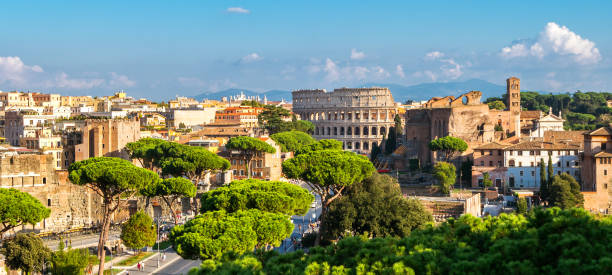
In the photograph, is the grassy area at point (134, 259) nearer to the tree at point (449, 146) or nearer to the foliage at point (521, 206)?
the foliage at point (521, 206)

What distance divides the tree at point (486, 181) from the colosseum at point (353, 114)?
54248 mm

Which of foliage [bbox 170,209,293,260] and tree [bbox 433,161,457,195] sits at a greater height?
tree [bbox 433,161,457,195]

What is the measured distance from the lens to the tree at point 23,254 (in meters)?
26.7

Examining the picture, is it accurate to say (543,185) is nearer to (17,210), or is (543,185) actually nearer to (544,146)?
(544,146)

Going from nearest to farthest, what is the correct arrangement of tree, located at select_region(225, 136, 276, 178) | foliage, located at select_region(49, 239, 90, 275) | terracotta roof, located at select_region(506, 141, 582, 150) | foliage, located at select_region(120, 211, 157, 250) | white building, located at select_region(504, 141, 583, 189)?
foliage, located at select_region(49, 239, 90, 275) → foliage, located at select_region(120, 211, 157, 250) → white building, located at select_region(504, 141, 583, 189) → terracotta roof, located at select_region(506, 141, 582, 150) → tree, located at select_region(225, 136, 276, 178)

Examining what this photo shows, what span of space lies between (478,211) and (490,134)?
19.6m

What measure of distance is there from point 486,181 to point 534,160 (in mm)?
A: 4035

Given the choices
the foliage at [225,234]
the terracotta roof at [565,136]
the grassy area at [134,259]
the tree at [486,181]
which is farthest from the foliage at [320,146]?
the foliage at [225,234]

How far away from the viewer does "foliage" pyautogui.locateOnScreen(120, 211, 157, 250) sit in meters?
31.8

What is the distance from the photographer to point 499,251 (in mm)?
14766

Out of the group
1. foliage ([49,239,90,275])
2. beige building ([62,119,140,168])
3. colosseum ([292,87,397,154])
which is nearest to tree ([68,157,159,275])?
foliage ([49,239,90,275])

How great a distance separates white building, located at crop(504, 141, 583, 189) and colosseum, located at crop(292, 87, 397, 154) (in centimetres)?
5429

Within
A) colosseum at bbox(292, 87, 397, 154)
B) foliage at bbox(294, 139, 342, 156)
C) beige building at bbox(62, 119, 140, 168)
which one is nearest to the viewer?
foliage at bbox(294, 139, 342, 156)

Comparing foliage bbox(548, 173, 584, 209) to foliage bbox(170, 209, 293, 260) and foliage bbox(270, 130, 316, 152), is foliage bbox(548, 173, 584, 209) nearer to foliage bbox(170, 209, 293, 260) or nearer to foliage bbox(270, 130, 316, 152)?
foliage bbox(170, 209, 293, 260)
